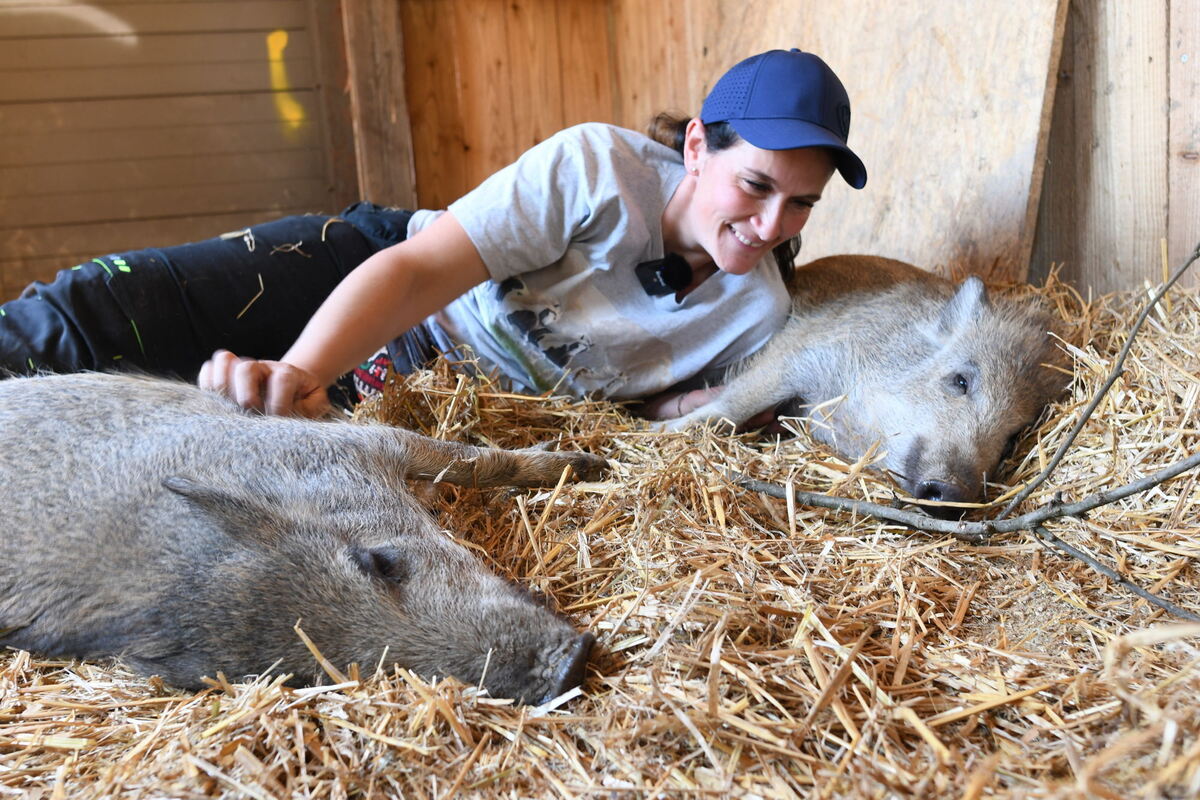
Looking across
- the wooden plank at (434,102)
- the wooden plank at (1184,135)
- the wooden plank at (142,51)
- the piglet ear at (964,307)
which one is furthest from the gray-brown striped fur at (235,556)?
the wooden plank at (142,51)

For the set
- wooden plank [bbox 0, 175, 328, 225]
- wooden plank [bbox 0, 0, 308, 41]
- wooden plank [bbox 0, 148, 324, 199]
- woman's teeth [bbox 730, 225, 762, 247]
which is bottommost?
wooden plank [bbox 0, 175, 328, 225]

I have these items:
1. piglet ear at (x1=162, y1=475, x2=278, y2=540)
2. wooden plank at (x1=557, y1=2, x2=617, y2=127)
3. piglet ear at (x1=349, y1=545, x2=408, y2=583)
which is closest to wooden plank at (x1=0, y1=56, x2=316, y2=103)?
wooden plank at (x1=557, y1=2, x2=617, y2=127)

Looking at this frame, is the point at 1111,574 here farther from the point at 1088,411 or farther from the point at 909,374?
the point at 909,374

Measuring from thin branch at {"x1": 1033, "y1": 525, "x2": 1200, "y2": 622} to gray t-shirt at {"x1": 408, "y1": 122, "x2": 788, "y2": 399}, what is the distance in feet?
5.28

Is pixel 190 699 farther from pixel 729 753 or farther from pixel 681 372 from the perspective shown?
pixel 681 372

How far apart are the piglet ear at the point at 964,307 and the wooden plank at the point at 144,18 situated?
6.10m

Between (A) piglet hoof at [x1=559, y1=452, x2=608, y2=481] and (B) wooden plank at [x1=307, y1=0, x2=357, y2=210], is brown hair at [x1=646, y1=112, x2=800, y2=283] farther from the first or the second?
(B) wooden plank at [x1=307, y1=0, x2=357, y2=210]

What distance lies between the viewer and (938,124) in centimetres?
411

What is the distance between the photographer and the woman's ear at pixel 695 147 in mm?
3281

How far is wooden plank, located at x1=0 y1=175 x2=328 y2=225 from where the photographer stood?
7.28m

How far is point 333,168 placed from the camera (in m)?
7.59

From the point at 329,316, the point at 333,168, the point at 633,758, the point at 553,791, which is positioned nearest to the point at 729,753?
the point at 633,758

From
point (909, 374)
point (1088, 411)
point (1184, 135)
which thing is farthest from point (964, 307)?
point (1088, 411)

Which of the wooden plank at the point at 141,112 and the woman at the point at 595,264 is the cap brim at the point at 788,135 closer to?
the woman at the point at 595,264
